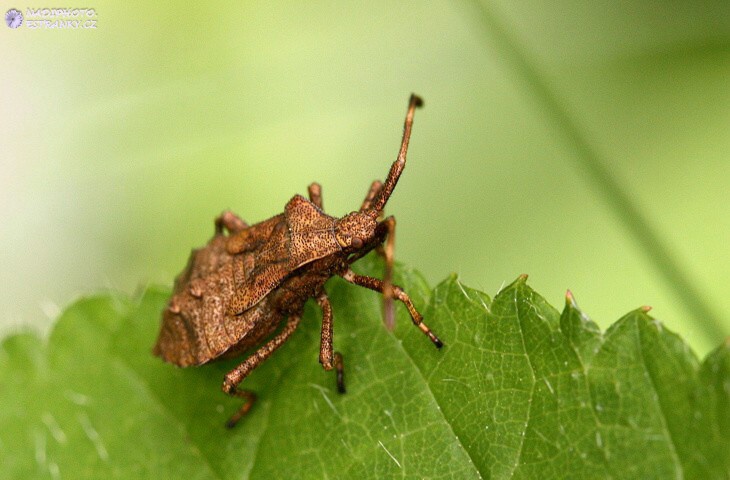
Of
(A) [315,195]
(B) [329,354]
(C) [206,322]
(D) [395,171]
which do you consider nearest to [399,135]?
(A) [315,195]

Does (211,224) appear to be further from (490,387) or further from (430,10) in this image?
(490,387)

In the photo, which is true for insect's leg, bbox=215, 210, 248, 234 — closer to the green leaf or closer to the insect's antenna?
the green leaf

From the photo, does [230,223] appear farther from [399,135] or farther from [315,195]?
[399,135]

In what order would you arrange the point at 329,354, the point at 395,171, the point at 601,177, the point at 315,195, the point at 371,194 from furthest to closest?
1. the point at 601,177
2. the point at 315,195
3. the point at 371,194
4. the point at 395,171
5. the point at 329,354

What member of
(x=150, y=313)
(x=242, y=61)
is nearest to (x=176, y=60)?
(x=242, y=61)

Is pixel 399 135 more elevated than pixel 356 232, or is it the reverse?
pixel 399 135

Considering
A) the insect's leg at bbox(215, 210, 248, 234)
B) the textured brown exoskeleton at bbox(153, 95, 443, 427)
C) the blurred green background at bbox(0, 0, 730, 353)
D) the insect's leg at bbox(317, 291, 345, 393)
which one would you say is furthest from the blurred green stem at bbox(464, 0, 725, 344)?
the insect's leg at bbox(215, 210, 248, 234)
